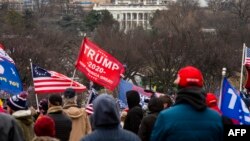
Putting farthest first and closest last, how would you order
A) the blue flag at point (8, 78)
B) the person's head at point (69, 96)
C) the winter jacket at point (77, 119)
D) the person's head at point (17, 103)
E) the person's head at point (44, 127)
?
the blue flag at point (8, 78) → the winter jacket at point (77, 119) → the person's head at point (69, 96) → the person's head at point (17, 103) → the person's head at point (44, 127)

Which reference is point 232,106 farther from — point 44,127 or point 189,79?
point 189,79

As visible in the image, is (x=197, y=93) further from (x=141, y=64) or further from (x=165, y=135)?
(x=141, y=64)

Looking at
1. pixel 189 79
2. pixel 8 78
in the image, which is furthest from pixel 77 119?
pixel 189 79

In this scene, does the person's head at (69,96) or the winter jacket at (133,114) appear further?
the person's head at (69,96)

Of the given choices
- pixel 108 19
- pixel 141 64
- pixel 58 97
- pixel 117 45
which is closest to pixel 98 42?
pixel 117 45

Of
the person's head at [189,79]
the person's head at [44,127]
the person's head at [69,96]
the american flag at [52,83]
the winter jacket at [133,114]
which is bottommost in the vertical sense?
the american flag at [52,83]

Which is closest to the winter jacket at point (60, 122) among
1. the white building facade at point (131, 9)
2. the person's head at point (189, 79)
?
the person's head at point (189, 79)

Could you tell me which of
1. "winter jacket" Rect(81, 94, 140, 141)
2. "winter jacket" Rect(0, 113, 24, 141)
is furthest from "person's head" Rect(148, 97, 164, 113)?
"winter jacket" Rect(81, 94, 140, 141)

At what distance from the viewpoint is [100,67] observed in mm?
15867

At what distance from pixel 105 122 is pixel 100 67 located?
847 centimetres

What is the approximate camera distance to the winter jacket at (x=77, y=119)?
1180 centimetres

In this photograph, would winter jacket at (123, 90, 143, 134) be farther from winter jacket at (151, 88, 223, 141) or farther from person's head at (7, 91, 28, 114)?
winter jacket at (151, 88, 223, 141)

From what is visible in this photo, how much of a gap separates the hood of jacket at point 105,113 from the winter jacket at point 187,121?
13.0 inches

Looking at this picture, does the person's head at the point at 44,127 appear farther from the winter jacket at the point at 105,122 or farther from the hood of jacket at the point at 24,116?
the hood of jacket at the point at 24,116
